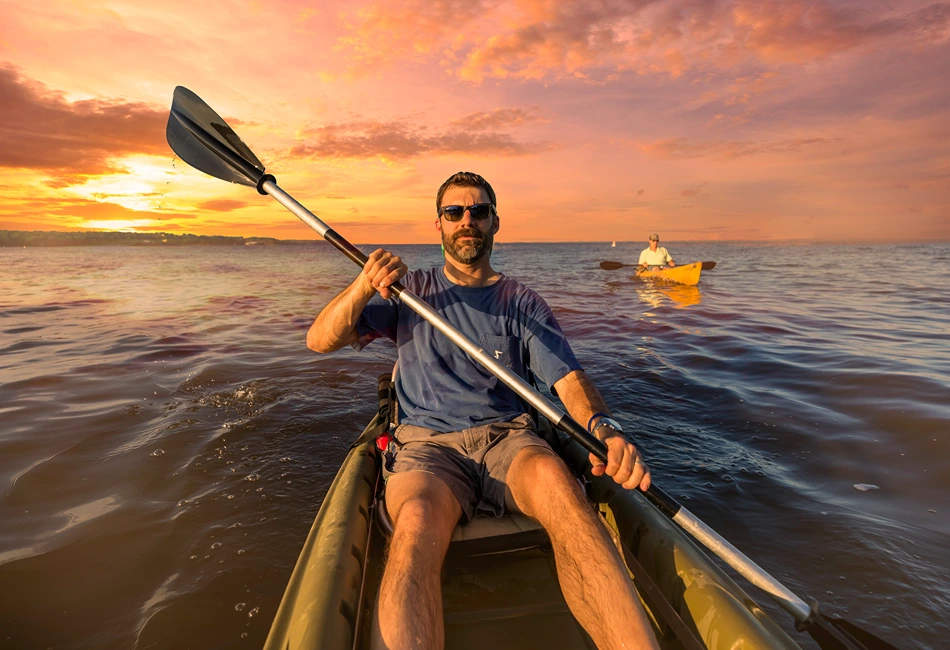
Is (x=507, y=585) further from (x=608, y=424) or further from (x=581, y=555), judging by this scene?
(x=608, y=424)

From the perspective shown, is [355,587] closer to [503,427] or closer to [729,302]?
[503,427]

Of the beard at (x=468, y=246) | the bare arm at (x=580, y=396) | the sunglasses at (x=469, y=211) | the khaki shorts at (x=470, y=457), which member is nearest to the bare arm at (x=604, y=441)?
the bare arm at (x=580, y=396)

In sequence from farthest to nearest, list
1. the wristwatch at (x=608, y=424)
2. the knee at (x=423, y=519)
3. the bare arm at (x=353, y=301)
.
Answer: the bare arm at (x=353, y=301) → the wristwatch at (x=608, y=424) → the knee at (x=423, y=519)

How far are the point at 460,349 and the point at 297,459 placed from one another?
129 inches

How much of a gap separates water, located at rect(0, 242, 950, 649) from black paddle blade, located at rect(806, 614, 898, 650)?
0.86 meters

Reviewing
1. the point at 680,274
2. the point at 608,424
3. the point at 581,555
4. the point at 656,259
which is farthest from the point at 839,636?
the point at 656,259

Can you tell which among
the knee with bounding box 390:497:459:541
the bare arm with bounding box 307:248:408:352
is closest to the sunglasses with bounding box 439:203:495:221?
the bare arm with bounding box 307:248:408:352

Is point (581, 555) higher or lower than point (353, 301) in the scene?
lower

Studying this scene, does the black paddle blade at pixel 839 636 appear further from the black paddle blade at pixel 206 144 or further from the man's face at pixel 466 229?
the black paddle blade at pixel 206 144

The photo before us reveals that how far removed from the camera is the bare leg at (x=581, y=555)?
2045mm

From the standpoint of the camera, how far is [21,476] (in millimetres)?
4918

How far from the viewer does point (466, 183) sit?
140 inches

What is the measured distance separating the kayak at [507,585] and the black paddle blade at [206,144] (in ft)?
10.1

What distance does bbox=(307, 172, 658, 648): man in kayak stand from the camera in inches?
83.8
